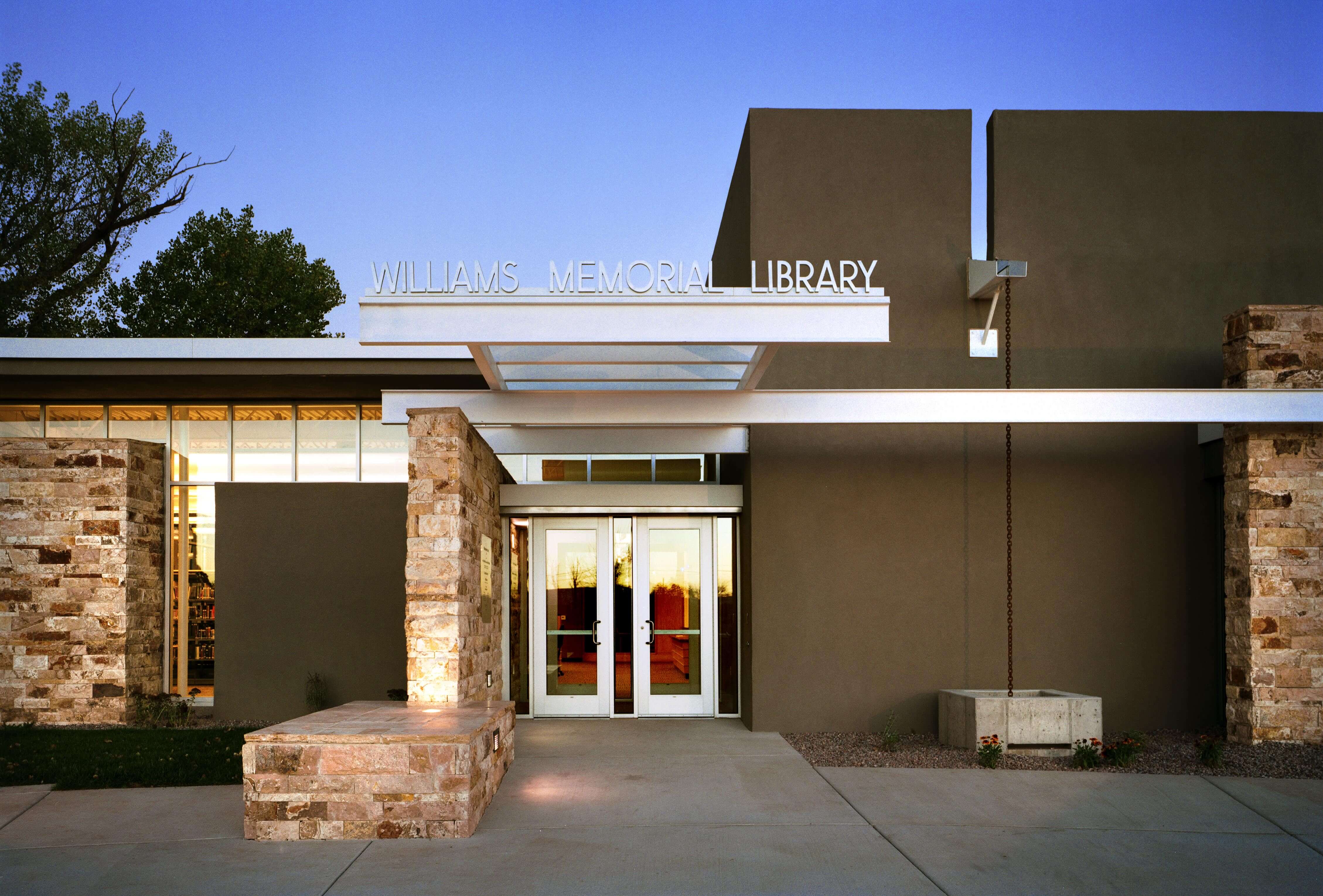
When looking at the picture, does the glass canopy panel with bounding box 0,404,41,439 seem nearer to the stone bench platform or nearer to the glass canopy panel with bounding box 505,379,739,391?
the glass canopy panel with bounding box 505,379,739,391

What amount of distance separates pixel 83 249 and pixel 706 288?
13638mm

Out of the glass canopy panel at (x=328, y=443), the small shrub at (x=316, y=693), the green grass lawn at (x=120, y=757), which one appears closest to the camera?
the green grass lawn at (x=120, y=757)

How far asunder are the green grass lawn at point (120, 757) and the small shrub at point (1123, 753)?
728cm

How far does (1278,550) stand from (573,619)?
7.30m

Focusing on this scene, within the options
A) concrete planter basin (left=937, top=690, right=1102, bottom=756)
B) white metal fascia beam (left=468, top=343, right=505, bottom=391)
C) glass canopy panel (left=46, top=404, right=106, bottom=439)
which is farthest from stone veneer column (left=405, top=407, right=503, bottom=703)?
glass canopy panel (left=46, top=404, right=106, bottom=439)

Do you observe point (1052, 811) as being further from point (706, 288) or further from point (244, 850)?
point (244, 850)

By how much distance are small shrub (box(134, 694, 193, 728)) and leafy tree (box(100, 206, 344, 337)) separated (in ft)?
67.7

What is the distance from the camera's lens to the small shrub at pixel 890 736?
32.7ft

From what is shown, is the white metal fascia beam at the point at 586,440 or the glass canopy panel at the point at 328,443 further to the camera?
the glass canopy panel at the point at 328,443

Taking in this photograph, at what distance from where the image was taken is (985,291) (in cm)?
1109

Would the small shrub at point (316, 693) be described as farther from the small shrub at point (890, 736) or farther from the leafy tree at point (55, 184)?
the leafy tree at point (55, 184)

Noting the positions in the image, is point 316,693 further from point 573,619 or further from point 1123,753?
point 1123,753

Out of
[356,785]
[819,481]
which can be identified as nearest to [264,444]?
[819,481]

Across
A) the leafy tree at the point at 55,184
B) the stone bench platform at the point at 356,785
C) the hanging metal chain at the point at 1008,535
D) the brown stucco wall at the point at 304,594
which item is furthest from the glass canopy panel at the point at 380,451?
the leafy tree at the point at 55,184
